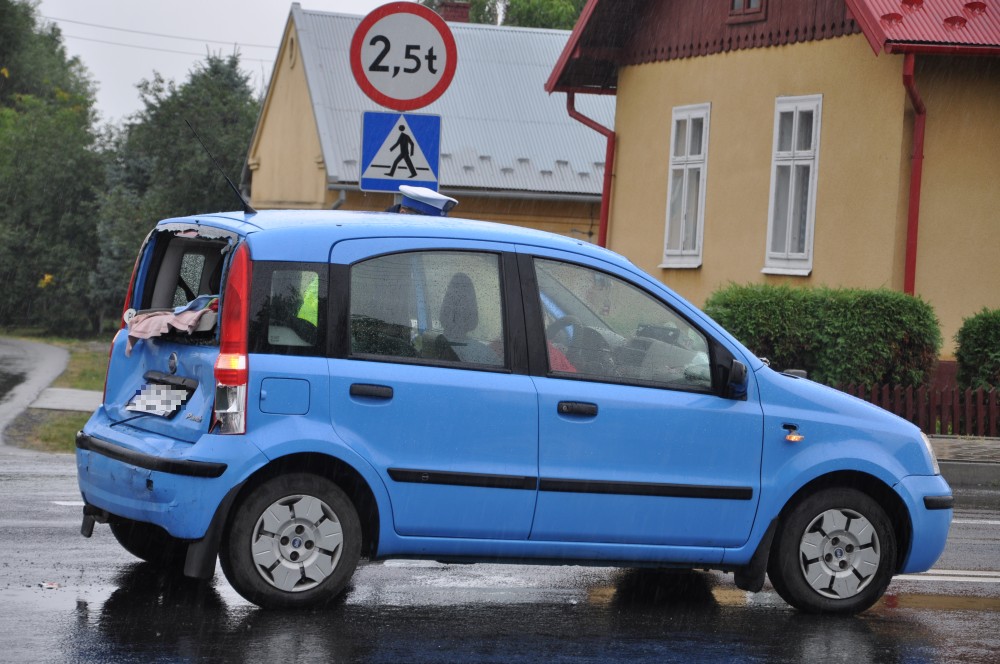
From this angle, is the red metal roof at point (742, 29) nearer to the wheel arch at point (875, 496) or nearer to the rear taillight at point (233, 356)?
the wheel arch at point (875, 496)

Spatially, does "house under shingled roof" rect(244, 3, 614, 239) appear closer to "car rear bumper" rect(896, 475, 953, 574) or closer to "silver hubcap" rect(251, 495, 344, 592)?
"car rear bumper" rect(896, 475, 953, 574)

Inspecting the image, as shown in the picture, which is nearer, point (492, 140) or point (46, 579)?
point (46, 579)

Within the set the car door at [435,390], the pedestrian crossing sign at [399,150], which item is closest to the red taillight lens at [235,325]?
the car door at [435,390]

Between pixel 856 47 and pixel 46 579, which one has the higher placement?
pixel 856 47

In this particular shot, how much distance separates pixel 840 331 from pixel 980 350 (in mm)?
1631

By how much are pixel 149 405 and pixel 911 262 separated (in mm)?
11668

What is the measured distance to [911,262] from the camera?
16.6 meters

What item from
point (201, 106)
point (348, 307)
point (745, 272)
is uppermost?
point (201, 106)

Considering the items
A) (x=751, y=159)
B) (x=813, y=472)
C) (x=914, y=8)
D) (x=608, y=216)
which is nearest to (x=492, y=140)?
(x=608, y=216)

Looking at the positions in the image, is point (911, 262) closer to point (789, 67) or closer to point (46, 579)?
point (789, 67)

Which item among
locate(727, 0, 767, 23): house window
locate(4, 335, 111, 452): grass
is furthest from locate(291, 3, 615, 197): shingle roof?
locate(727, 0, 767, 23): house window

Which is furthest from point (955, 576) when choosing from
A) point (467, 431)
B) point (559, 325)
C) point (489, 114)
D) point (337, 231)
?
point (489, 114)

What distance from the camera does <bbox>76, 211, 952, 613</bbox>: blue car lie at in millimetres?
6324

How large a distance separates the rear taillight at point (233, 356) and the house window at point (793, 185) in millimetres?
12399
